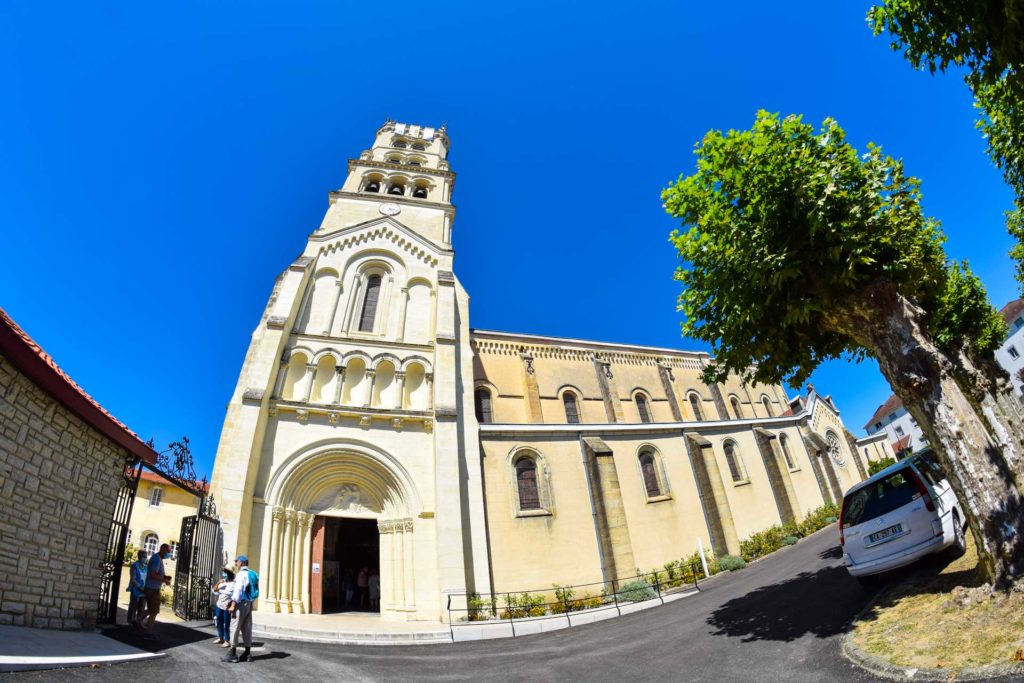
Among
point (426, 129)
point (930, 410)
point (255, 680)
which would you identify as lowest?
point (255, 680)

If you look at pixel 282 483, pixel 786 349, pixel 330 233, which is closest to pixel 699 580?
pixel 786 349

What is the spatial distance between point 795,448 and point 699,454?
893 centimetres

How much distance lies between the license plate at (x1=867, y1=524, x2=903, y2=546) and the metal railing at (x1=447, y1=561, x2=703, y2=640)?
6996 mm

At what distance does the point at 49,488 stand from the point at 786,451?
29.3m

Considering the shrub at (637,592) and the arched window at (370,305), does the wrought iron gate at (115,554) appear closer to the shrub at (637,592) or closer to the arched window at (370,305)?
the arched window at (370,305)

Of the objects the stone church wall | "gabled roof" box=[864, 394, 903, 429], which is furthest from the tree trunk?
"gabled roof" box=[864, 394, 903, 429]

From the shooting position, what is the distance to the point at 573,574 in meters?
A: 15.8

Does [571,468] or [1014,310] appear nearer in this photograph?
[571,468]

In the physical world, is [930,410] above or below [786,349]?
below

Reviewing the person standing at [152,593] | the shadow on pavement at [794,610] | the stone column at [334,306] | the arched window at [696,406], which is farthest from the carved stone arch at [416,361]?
the arched window at [696,406]

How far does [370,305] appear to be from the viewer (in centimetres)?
1884

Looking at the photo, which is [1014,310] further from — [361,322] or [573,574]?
[361,322]

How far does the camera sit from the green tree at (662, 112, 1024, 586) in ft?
20.2

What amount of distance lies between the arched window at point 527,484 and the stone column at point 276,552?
318 inches
